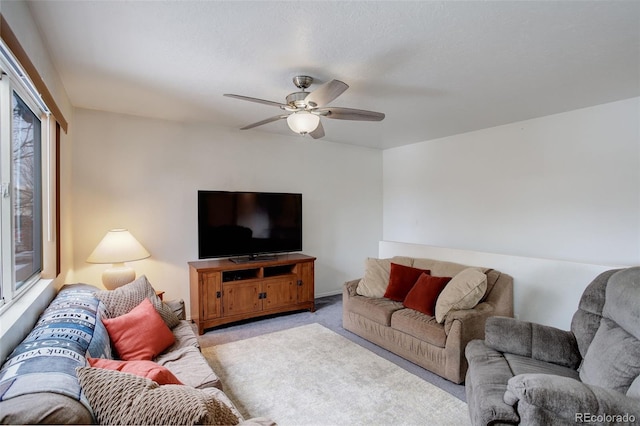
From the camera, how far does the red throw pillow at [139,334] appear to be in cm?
200

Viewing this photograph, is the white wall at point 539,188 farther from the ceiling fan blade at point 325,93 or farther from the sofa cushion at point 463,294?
the ceiling fan blade at point 325,93

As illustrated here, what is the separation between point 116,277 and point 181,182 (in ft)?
4.30

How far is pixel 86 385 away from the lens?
1042mm

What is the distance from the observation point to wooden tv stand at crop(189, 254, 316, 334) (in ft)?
11.6

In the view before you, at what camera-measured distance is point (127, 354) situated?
199cm

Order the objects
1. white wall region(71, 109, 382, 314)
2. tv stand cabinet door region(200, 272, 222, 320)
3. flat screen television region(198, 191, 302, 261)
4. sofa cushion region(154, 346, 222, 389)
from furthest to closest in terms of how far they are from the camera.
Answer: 1. flat screen television region(198, 191, 302, 261)
2. tv stand cabinet door region(200, 272, 222, 320)
3. white wall region(71, 109, 382, 314)
4. sofa cushion region(154, 346, 222, 389)

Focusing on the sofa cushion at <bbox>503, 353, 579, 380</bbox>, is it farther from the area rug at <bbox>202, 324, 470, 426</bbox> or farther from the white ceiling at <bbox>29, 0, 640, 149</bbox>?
the white ceiling at <bbox>29, 0, 640, 149</bbox>

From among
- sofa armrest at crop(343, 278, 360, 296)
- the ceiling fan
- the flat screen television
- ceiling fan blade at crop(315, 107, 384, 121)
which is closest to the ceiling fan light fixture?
the ceiling fan

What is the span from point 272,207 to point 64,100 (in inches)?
91.8

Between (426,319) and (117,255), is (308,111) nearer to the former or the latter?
(426,319)

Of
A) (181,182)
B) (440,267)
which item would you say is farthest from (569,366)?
(181,182)

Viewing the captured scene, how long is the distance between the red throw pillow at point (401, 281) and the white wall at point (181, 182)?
1675mm

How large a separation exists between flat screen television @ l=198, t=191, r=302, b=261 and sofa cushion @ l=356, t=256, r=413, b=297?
1198 millimetres

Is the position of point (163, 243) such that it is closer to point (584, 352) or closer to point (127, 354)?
point (127, 354)
